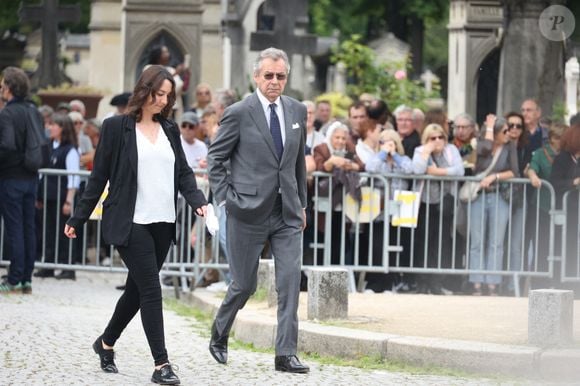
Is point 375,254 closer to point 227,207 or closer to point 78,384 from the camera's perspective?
point 227,207

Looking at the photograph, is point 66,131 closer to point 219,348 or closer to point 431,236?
point 431,236

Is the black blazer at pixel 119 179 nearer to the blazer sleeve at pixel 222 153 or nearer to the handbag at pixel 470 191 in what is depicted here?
the blazer sleeve at pixel 222 153

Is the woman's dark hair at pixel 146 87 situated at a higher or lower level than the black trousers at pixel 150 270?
higher

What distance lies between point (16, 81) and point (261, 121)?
17.6 ft

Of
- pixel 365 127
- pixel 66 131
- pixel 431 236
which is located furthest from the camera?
pixel 66 131

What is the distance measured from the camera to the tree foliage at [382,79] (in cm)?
2658

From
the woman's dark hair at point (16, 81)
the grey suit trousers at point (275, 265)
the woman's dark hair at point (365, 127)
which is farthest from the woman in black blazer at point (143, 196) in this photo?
the woman's dark hair at point (365, 127)

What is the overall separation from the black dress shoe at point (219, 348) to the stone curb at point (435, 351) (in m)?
0.97

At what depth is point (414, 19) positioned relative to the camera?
54.8 meters

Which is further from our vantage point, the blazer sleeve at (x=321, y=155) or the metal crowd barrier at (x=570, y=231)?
the blazer sleeve at (x=321, y=155)

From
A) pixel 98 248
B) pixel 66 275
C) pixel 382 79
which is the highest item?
pixel 382 79

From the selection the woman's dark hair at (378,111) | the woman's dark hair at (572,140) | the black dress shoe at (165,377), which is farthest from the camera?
the woman's dark hair at (378,111)

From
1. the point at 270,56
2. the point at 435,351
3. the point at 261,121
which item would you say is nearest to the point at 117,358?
the point at 261,121

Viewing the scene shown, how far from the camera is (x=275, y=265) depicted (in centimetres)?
1132
